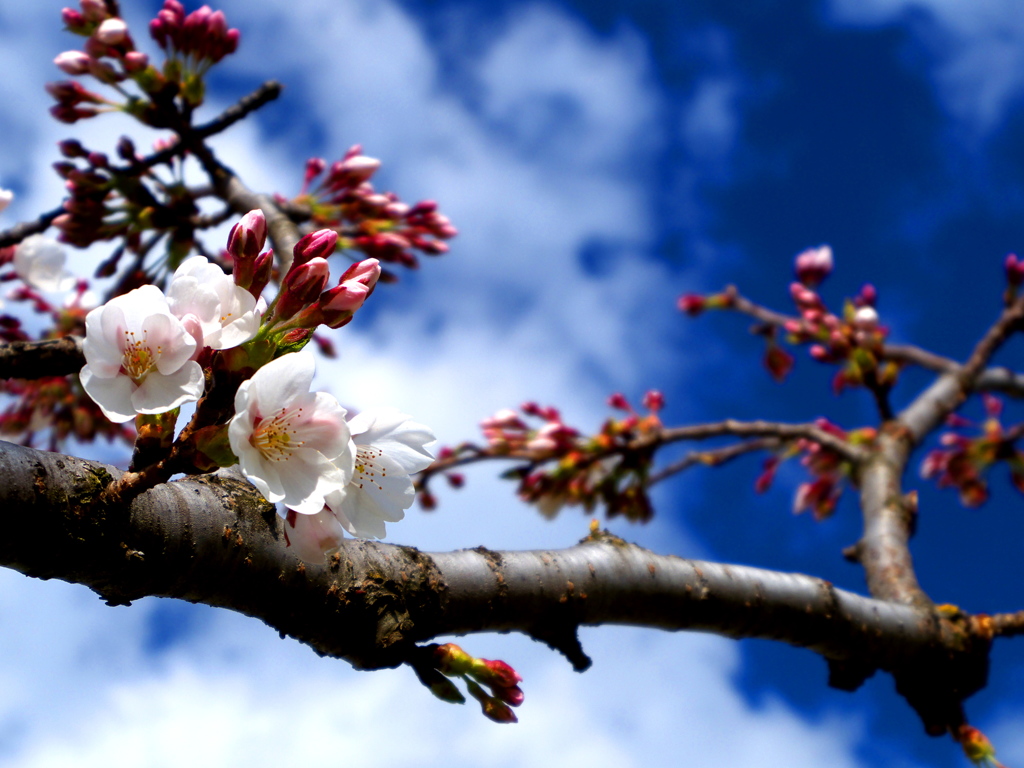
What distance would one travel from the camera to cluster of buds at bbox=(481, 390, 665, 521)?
384 centimetres

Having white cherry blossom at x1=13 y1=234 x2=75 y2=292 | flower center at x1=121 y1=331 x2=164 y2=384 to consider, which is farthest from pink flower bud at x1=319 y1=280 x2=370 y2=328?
white cherry blossom at x1=13 y1=234 x2=75 y2=292

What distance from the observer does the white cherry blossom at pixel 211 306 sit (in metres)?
1.01

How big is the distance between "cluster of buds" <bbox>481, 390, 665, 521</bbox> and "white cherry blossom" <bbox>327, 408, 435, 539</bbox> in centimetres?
271

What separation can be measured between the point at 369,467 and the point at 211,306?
31 cm

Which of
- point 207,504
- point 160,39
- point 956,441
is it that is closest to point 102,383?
point 207,504

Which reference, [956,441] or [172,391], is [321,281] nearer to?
[172,391]

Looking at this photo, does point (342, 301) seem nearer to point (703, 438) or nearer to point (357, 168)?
point (357, 168)

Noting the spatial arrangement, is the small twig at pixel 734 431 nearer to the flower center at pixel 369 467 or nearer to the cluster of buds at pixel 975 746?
the cluster of buds at pixel 975 746

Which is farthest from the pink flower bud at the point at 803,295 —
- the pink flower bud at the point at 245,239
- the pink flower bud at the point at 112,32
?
the pink flower bud at the point at 245,239

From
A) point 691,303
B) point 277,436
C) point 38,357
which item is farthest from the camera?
point 691,303

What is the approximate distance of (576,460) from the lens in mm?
3850

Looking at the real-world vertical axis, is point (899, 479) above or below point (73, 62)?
above

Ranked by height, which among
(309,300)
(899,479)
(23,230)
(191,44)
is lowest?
(309,300)

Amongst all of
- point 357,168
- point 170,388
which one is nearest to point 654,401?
point 357,168
